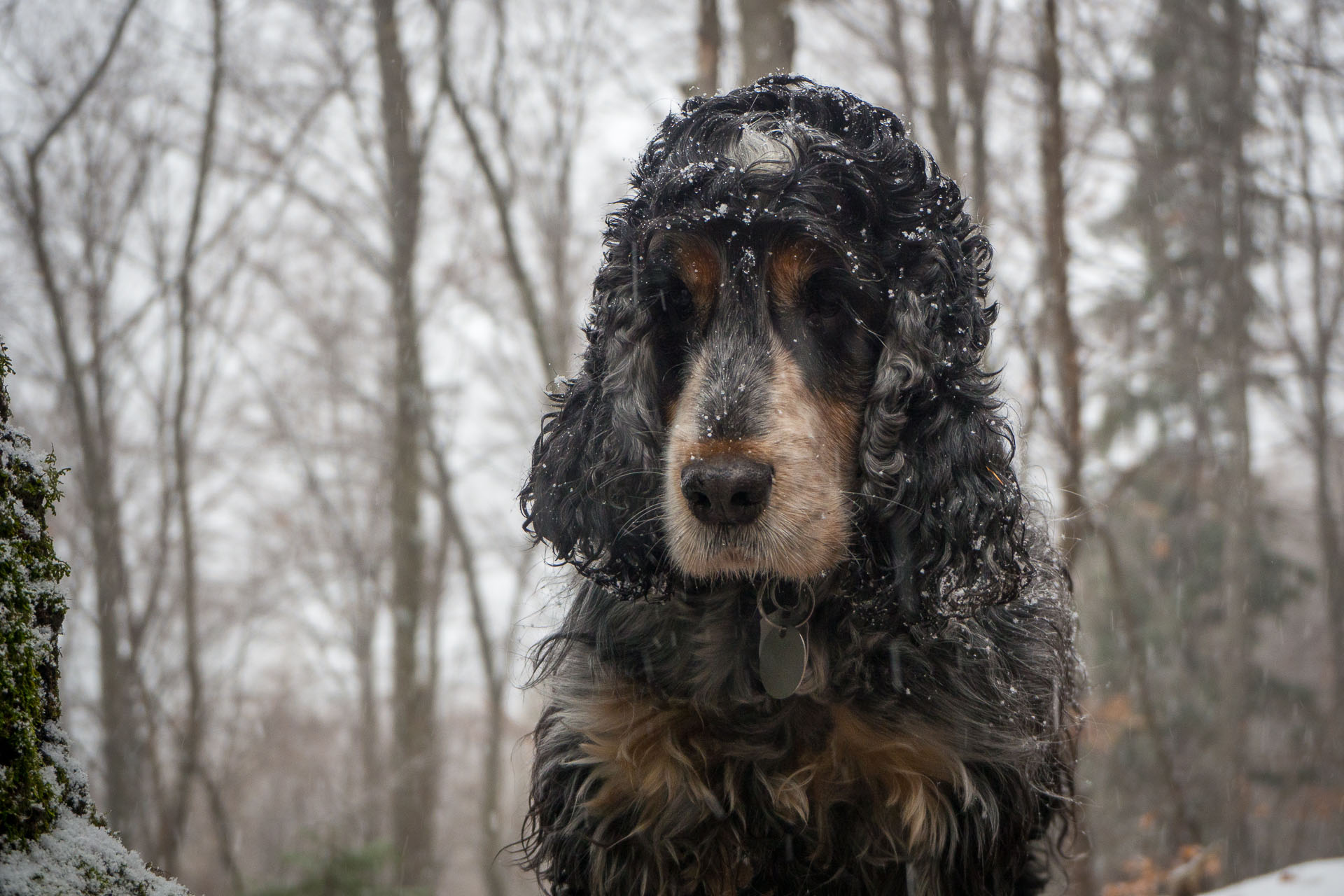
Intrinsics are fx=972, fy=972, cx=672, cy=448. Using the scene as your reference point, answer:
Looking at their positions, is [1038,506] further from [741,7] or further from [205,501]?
[205,501]

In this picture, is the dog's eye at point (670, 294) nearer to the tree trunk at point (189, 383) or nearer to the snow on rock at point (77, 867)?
the snow on rock at point (77, 867)

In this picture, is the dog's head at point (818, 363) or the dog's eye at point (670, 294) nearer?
the dog's head at point (818, 363)

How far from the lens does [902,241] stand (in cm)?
239

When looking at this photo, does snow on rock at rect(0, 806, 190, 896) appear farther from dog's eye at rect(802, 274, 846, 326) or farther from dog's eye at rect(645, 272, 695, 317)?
dog's eye at rect(802, 274, 846, 326)

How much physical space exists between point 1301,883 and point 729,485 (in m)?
2.46

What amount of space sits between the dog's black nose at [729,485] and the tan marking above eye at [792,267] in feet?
1.70

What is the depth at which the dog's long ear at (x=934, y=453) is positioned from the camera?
2.29 meters

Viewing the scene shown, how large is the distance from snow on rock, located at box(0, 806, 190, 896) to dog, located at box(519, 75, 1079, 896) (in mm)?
1040

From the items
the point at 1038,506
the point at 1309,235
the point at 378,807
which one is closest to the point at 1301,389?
the point at 1309,235

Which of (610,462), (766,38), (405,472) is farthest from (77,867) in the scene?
(405,472)

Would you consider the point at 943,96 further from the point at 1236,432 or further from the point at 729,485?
the point at 729,485

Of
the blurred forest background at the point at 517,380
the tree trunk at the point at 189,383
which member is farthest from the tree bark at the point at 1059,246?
the tree trunk at the point at 189,383

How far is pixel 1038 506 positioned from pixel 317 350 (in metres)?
14.9

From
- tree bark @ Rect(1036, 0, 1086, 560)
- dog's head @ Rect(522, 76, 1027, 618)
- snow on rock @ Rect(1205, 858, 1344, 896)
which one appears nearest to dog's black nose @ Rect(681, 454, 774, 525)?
dog's head @ Rect(522, 76, 1027, 618)
